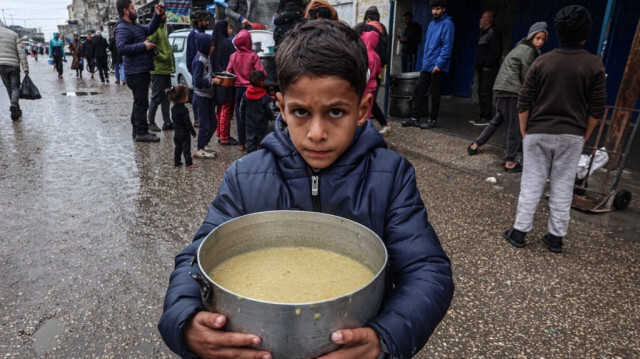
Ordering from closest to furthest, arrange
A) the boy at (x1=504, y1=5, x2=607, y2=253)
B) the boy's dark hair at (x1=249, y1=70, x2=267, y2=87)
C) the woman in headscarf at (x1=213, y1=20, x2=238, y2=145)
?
the boy at (x1=504, y1=5, x2=607, y2=253), the boy's dark hair at (x1=249, y1=70, x2=267, y2=87), the woman in headscarf at (x1=213, y1=20, x2=238, y2=145)

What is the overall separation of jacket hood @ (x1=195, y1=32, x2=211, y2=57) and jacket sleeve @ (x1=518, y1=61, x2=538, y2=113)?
496 cm

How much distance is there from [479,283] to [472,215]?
139cm

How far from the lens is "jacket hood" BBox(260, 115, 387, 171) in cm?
136

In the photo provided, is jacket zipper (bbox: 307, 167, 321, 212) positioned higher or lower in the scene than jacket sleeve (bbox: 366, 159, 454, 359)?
higher

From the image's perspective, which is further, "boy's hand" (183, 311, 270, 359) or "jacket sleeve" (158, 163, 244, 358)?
"jacket sleeve" (158, 163, 244, 358)

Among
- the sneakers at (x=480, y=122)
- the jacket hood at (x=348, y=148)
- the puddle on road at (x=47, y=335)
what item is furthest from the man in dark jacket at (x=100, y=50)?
the jacket hood at (x=348, y=148)

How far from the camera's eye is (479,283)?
3.04 m

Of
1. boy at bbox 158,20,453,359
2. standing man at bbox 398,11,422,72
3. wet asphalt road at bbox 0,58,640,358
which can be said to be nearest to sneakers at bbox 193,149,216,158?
wet asphalt road at bbox 0,58,640,358

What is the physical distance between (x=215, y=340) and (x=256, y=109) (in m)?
5.39

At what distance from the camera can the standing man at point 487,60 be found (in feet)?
27.8

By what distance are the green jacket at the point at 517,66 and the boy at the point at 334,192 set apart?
197 inches

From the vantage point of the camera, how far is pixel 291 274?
1.11m

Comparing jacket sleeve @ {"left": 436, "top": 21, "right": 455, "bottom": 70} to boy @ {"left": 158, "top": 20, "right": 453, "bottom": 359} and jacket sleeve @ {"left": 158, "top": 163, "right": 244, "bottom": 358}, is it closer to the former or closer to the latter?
boy @ {"left": 158, "top": 20, "right": 453, "bottom": 359}

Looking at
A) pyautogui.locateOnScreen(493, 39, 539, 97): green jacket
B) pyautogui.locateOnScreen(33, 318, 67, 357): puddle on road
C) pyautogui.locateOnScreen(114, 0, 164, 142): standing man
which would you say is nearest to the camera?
pyautogui.locateOnScreen(33, 318, 67, 357): puddle on road
